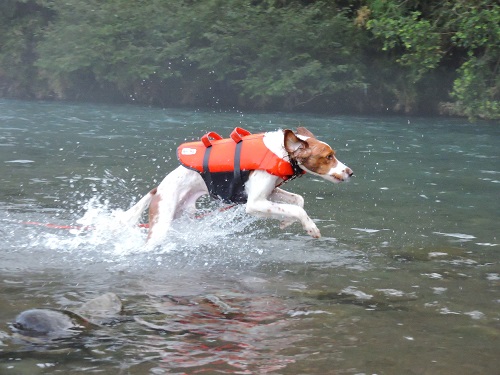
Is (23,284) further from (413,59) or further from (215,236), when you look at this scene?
(413,59)

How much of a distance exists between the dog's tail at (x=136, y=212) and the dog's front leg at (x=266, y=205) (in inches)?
41.3

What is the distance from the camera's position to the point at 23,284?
682cm

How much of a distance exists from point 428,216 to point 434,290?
3.71 meters

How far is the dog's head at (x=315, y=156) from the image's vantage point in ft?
24.0

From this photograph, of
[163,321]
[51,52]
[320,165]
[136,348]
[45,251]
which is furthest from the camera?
[51,52]

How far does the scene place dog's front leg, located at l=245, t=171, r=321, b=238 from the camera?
24.5ft

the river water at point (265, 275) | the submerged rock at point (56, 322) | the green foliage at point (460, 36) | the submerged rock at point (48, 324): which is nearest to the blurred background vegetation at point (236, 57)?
the green foliage at point (460, 36)

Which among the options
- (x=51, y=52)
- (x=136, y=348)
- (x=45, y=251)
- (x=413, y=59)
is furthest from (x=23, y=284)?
(x=51, y=52)

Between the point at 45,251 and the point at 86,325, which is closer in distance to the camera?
the point at 86,325

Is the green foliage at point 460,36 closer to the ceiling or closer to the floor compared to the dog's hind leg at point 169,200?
closer to the ceiling

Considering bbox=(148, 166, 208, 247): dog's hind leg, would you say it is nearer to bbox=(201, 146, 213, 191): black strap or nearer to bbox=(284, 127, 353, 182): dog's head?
bbox=(201, 146, 213, 191): black strap

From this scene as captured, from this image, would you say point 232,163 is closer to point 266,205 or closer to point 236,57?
point 266,205

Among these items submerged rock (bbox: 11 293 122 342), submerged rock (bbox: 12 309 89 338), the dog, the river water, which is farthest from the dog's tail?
A: submerged rock (bbox: 12 309 89 338)

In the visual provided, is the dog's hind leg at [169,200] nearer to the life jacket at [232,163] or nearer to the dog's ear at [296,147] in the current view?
the life jacket at [232,163]
